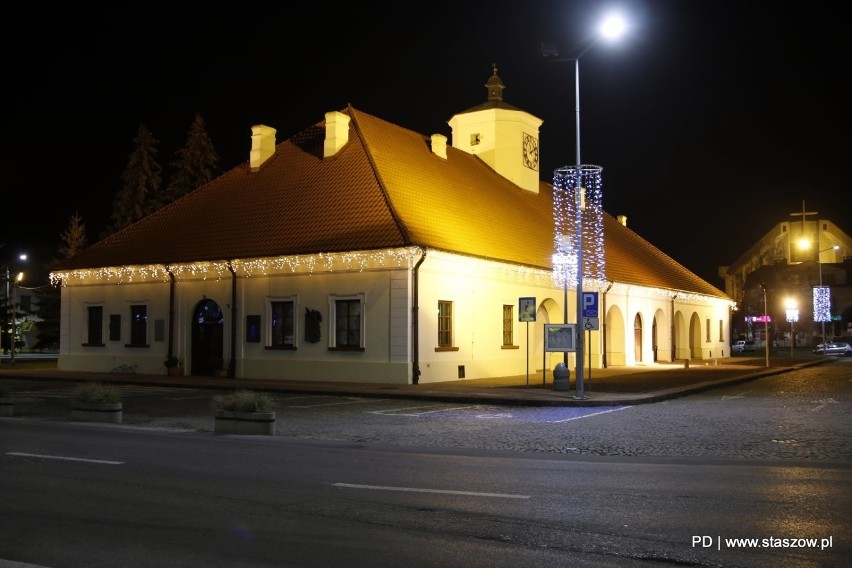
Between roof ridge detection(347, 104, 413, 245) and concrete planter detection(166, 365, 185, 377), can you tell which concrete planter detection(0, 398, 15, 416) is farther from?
concrete planter detection(166, 365, 185, 377)

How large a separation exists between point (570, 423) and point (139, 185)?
48552 mm

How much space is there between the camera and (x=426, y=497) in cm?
868

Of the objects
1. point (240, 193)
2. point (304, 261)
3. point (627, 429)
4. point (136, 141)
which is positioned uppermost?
point (136, 141)

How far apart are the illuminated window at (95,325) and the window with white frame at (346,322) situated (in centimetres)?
1238

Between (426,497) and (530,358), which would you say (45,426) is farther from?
(530,358)

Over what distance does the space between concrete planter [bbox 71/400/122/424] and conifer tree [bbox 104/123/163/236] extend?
43.1 m

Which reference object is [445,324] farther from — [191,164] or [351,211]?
[191,164]

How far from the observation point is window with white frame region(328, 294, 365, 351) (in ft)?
91.1

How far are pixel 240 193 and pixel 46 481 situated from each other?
85.3 ft

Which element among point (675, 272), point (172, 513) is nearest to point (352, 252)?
point (172, 513)

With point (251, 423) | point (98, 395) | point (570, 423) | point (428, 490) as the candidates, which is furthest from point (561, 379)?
point (428, 490)

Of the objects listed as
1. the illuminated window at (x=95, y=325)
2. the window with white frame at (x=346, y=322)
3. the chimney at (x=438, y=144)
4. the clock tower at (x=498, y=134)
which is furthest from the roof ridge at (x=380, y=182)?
the illuminated window at (x=95, y=325)

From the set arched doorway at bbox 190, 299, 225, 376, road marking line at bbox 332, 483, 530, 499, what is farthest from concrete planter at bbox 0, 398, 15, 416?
arched doorway at bbox 190, 299, 225, 376

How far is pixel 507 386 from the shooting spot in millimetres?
26188
